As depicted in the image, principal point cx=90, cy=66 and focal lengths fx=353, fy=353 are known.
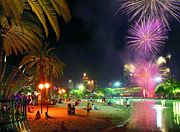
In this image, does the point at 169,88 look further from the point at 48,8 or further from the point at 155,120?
the point at 48,8

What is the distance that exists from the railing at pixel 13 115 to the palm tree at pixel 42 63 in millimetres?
37011

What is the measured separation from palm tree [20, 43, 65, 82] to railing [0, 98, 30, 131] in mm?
37011

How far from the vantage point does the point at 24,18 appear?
79.1 ft

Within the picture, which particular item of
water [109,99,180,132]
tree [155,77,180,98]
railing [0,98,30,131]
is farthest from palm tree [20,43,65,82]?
tree [155,77,180,98]

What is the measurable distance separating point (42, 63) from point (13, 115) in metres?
41.5

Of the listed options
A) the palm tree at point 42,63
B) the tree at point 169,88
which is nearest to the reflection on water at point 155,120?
the palm tree at point 42,63

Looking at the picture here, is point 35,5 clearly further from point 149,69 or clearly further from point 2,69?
point 149,69

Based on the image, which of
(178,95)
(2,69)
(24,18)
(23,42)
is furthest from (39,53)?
(178,95)

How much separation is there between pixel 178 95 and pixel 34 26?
372 ft

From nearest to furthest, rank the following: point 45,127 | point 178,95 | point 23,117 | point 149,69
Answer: point 23,117
point 45,127
point 178,95
point 149,69

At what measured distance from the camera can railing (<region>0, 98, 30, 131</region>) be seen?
49.5ft

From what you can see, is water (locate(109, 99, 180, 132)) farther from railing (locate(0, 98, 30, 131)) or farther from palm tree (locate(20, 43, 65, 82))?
palm tree (locate(20, 43, 65, 82))

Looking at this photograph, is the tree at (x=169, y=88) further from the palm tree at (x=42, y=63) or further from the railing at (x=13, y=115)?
the railing at (x=13, y=115)

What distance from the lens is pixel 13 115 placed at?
15727mm
